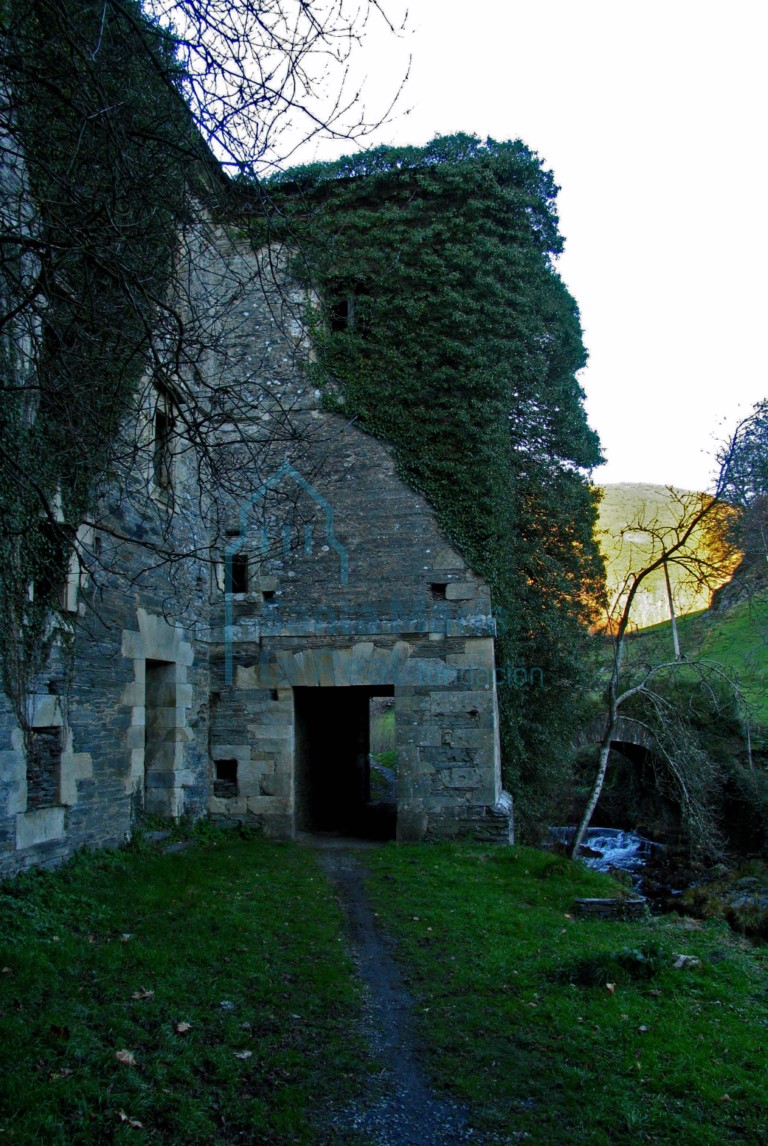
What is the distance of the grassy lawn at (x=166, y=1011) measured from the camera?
359 centimetres

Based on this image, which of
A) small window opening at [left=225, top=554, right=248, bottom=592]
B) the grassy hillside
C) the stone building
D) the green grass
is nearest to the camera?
the green grass

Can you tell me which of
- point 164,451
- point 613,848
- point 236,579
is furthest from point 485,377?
point 613,848

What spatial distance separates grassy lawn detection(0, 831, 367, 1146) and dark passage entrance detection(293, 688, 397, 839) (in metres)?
3.84

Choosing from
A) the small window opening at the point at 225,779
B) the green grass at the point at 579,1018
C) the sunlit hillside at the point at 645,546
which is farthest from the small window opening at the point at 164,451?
the sunlit hillside at the point at 645,546

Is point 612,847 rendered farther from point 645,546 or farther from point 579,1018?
point 579,1018

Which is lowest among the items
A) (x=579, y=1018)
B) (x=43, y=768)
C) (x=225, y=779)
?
(x=579, y=1018)

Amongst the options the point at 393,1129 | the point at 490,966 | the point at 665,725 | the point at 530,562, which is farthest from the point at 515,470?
the point at 393,1129

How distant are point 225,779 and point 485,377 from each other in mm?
6298

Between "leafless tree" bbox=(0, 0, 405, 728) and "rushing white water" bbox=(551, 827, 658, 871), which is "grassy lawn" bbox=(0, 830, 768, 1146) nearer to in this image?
"leafless tree" bbox=(0, 0, 405, 728)

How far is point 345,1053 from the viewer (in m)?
4.44

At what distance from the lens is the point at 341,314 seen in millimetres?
11758

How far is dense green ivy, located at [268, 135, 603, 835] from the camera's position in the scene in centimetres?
1076

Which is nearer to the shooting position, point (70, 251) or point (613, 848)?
point (70, 251)

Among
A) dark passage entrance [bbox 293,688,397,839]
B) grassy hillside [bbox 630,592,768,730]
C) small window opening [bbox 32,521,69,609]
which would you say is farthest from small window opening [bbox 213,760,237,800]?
grassy hillside [bbox 630,592,768,730]
